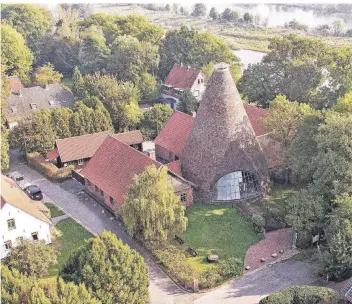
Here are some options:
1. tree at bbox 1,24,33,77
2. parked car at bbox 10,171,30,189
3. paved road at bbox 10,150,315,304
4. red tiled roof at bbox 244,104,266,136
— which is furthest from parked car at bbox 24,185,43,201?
tree at bbox 1,24,33,77

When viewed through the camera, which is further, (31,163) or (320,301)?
(31,163)

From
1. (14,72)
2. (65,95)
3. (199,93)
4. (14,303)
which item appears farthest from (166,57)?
(14,303)

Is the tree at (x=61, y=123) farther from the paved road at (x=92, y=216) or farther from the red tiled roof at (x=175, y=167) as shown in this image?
the red tiled roof at (x=175, y=167)

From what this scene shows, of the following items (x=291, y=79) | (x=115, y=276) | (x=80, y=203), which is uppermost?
(x=291, y=79)

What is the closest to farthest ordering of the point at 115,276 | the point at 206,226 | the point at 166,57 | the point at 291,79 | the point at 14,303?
the point at 14,303, the point at 115,276, the point at 206,226, the point at 291,79, the point at 166,57

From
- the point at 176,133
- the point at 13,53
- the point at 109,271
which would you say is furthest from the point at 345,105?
the point at 13,53

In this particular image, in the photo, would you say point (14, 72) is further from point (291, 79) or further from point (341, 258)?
point (341, 258)

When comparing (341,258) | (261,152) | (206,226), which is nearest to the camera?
(341,258)
